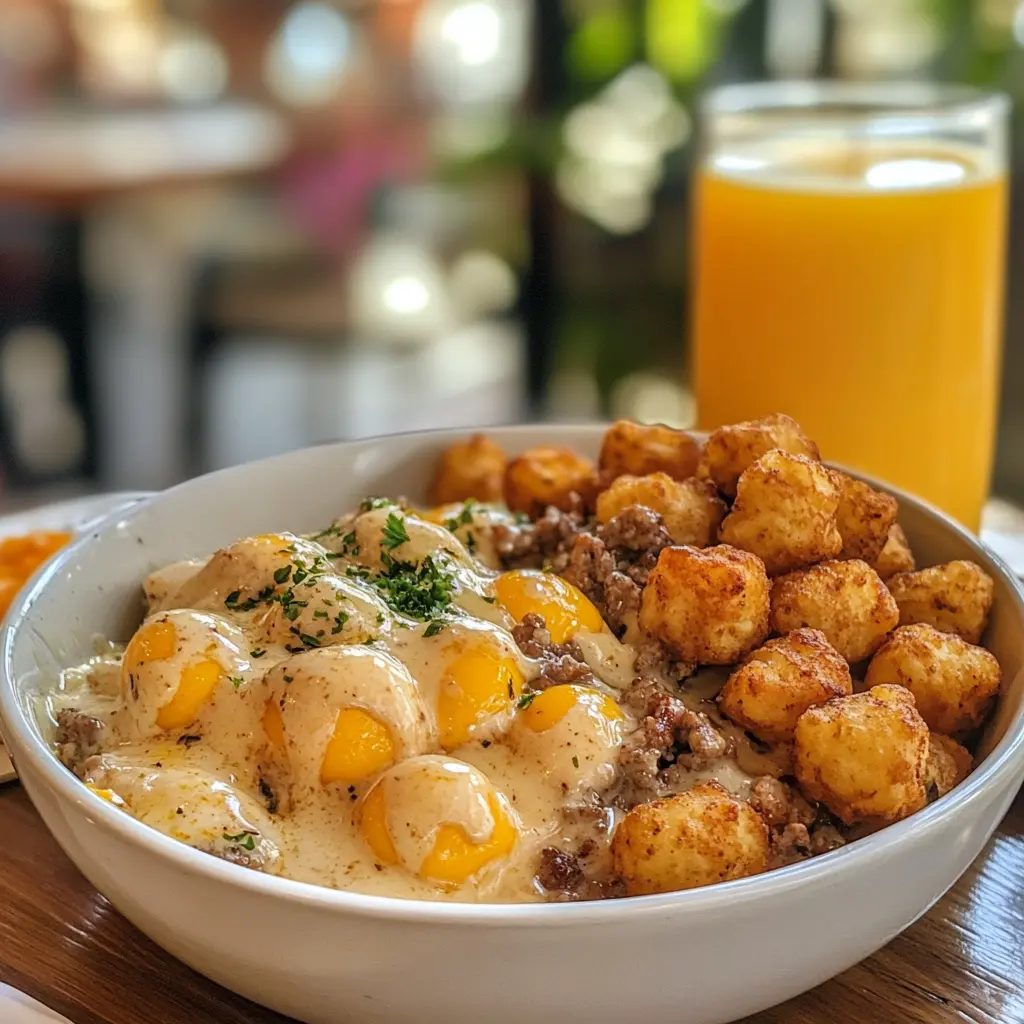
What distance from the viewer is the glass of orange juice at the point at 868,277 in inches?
73.4

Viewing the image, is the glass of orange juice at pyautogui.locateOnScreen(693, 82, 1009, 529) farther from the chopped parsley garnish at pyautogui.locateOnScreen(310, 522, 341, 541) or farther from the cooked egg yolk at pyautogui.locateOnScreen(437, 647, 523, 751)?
the cooked egg yolk at pyautogui.locateOnScreen(437, 647, 523, 751)

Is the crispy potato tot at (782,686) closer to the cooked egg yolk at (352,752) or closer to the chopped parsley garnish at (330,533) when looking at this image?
the cooked egg yolk at (352,752)

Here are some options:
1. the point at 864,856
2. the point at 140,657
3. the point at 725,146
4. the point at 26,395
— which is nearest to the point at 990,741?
the point at 864,856

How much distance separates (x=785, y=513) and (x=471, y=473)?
0.49 metres

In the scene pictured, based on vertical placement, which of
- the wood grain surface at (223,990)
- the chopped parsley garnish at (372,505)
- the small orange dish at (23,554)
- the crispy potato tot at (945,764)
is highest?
the chopped parsley garnish at (372,505)

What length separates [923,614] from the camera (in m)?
1.25

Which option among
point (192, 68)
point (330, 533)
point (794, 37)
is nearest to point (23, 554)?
point (330, 533)

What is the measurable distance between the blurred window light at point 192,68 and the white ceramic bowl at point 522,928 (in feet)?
15.6

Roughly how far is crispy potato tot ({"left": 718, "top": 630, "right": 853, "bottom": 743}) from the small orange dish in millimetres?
808

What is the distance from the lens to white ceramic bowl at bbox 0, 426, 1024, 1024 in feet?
2.61

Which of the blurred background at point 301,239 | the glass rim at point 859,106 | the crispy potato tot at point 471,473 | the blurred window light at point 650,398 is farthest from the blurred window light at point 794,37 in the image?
the crispy potato tot at point 471,473

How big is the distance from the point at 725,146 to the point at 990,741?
1203mm

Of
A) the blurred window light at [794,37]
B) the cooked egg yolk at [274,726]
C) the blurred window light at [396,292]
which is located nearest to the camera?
the cooked egg yolk at [274,726]

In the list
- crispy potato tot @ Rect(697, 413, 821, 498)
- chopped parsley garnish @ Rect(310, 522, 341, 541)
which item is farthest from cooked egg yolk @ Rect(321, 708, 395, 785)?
crispy potato tot @ Rect(697, 413, 821, 498)
